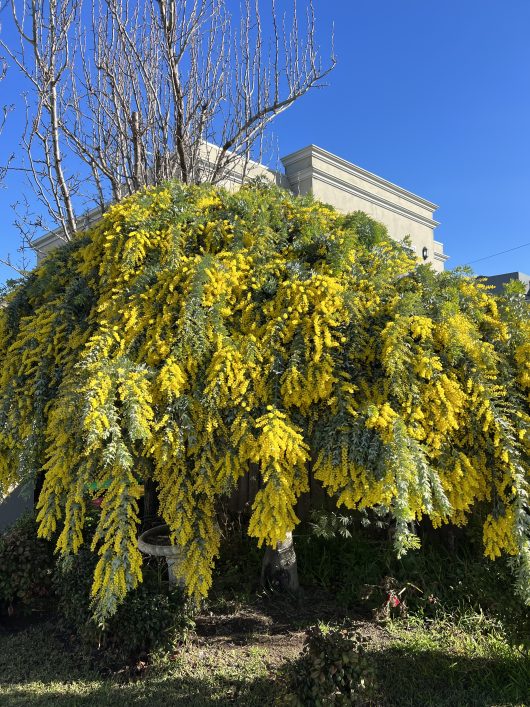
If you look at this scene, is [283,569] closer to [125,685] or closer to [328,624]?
[328,624]

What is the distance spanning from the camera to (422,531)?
16.6ft

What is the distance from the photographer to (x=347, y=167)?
10148mm

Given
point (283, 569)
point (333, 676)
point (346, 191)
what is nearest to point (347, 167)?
point (346, 191)

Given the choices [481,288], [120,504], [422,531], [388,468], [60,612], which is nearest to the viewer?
[388,468]

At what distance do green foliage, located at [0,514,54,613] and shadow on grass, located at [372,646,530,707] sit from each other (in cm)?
298

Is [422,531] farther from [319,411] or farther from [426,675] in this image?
[319,411]

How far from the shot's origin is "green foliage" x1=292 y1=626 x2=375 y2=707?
2816 millimetres

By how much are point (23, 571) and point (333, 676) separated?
3.13 meters

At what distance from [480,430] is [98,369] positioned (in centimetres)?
239

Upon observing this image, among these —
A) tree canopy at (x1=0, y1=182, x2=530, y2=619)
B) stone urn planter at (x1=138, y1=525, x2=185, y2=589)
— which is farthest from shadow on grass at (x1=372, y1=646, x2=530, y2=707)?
stone urn planter at (x1=138, y1=525, x2=185, y2=589)

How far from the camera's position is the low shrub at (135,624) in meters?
3.80

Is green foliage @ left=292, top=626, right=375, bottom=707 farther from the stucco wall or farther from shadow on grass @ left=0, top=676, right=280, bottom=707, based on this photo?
the stucco wall

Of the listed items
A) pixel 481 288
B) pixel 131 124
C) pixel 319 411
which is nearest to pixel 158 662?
pixel 319 411

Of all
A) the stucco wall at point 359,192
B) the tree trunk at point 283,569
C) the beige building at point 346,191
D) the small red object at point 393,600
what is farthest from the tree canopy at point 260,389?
the stucco wall at point 359,192
